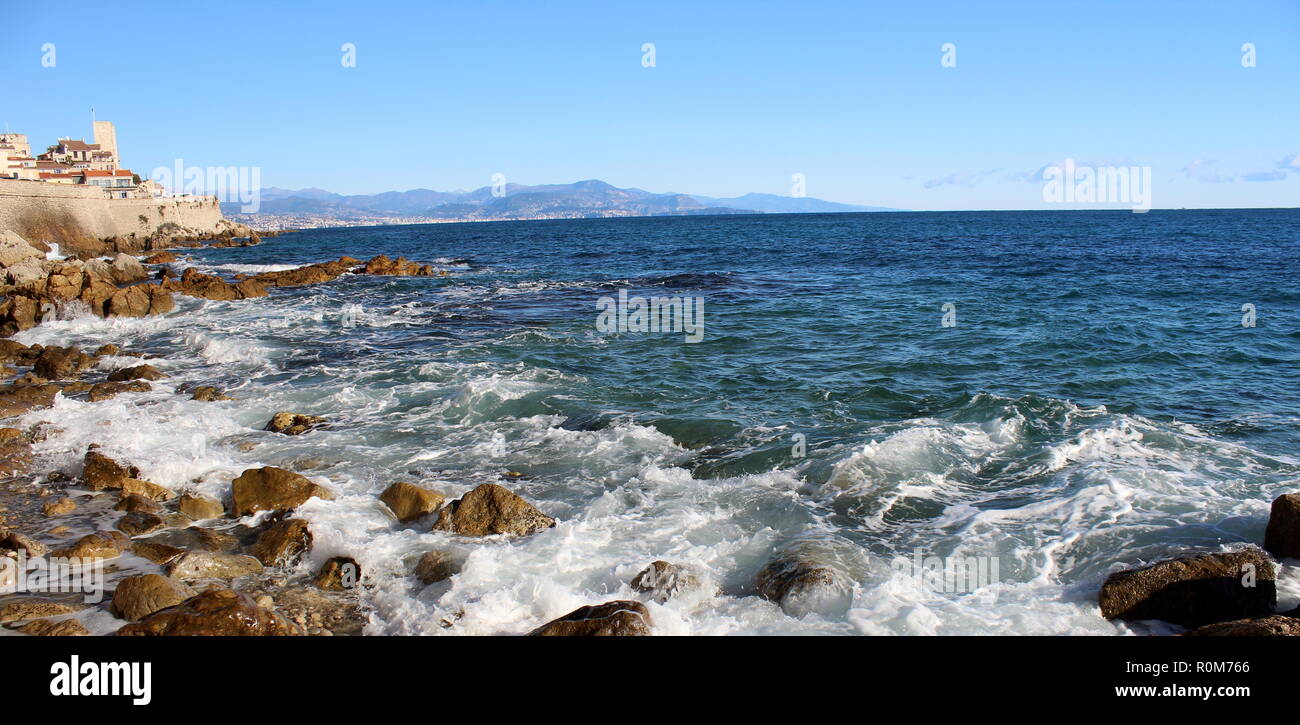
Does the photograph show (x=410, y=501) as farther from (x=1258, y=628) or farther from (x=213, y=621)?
(x=1258, y=628)

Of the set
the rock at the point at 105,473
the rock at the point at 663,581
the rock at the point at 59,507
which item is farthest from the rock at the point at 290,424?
the rock at the point at 663,581

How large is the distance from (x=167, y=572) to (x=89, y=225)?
218ft

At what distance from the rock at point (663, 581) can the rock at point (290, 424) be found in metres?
9.10

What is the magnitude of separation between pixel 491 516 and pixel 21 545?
553cm

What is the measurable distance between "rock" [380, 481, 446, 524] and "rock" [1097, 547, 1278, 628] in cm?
833

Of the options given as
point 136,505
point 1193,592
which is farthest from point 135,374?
point 1193,592

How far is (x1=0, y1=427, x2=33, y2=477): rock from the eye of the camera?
1206 centimetres

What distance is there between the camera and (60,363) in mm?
19531

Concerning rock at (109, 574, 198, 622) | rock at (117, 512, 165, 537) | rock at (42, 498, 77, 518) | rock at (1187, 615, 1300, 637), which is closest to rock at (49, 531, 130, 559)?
rock at (117, 512, 165, 537)

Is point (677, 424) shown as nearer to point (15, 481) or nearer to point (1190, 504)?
point (1190, 504)

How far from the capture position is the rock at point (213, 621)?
6.79 m

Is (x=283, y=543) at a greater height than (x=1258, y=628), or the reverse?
(x=1258, y=628)

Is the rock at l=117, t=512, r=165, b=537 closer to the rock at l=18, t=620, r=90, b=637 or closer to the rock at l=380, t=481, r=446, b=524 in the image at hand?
the rock at l=18, t=620, r=90, b=637

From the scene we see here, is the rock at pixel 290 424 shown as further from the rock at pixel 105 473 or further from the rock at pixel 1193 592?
the rock at pixel 1193 592
